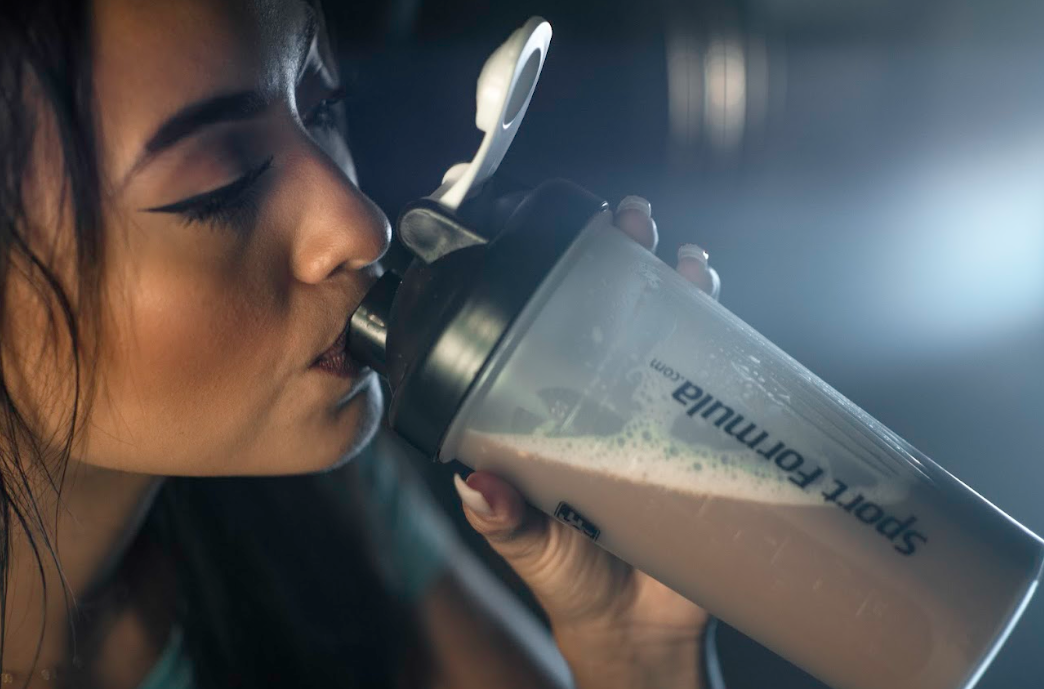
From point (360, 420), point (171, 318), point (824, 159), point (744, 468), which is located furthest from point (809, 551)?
point (824, 159)

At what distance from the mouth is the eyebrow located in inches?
6.9

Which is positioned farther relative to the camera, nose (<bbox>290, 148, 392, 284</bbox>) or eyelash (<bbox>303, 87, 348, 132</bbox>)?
eyelash (<bbox>303, 87, 348, 132</bbox>)

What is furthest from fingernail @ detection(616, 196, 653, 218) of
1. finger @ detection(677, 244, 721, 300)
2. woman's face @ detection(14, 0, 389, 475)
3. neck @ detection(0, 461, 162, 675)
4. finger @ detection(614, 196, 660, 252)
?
neck @ detection(0, 461, 162, 675)

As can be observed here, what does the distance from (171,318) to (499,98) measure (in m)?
0.27

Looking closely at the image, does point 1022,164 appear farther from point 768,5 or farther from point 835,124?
point 768,5

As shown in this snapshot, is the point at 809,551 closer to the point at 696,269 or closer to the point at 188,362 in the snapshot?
the point at 696,269

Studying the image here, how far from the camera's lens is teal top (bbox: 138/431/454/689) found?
3.59ft

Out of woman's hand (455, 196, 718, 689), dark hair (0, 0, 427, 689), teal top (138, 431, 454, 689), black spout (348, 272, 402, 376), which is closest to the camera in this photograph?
dark hair (0, 0, 427, 689)

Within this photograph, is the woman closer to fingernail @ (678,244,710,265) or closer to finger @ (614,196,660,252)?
finger @ (614,196,660,252)

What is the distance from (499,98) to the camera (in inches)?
21.8

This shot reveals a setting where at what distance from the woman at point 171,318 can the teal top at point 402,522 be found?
24 centimetres

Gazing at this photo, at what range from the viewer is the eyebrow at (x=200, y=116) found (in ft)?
1.77

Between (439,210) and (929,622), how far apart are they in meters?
0.44

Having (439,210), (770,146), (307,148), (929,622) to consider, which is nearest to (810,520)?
(929,622)
